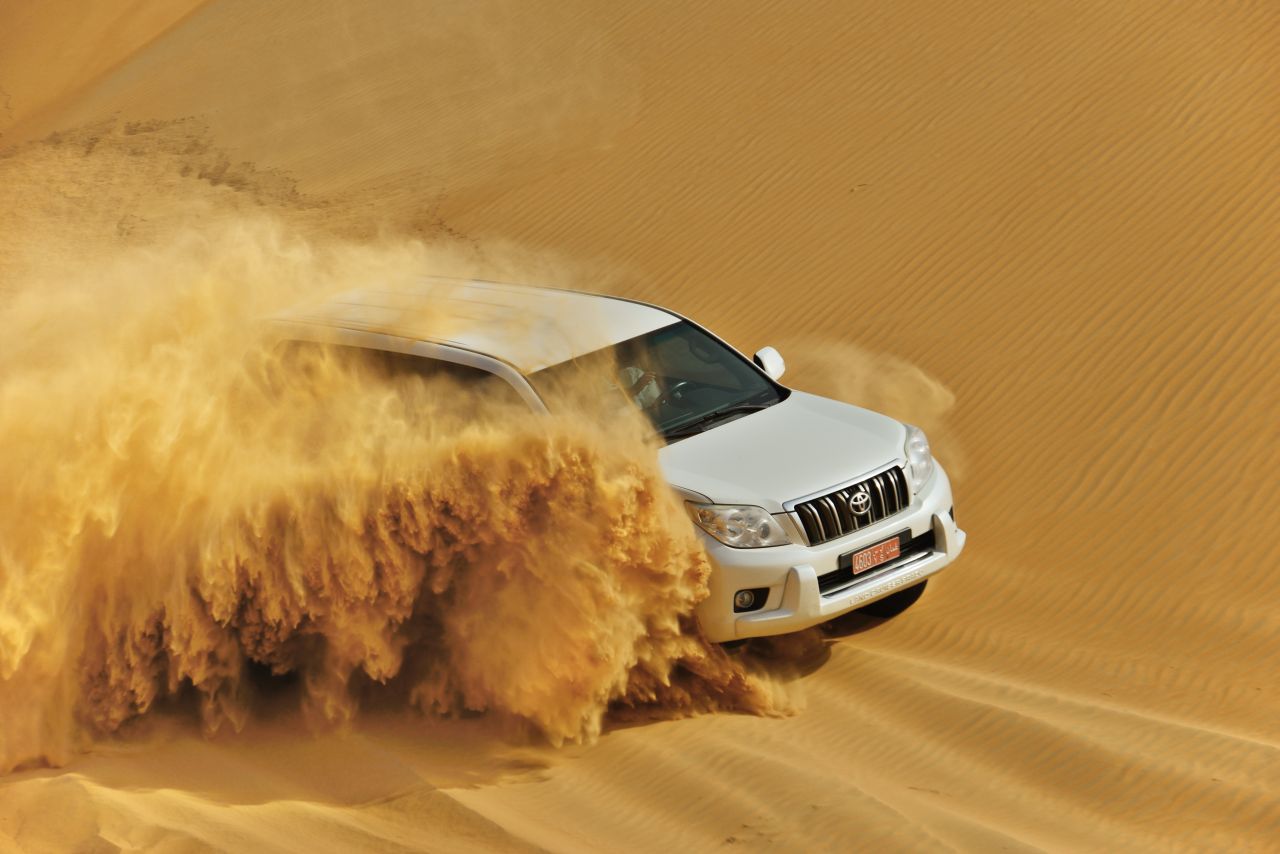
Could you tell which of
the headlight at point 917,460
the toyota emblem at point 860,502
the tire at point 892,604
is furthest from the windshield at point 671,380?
the tire at point 892,604

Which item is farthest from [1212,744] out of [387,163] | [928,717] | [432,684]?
[387,163]

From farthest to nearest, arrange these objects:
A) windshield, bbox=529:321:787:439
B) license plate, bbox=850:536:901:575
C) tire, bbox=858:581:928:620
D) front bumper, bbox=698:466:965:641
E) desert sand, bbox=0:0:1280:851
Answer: tire, bbox=858:581:928:620, windshield, bbox=529:321:787:439, license plate, bbox=850:536:901:575, front bumper, bbox=698:466:965:641, desert sand, bbox=0:0:1280:851

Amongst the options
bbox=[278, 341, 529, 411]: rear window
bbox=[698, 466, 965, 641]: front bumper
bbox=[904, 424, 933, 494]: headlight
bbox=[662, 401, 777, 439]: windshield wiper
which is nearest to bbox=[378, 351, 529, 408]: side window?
bbox=[278, 341, 529, 411]: rear window

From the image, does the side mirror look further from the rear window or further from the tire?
the rear window

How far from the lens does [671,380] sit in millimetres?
7266

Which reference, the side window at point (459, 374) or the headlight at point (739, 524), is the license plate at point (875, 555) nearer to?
the headlight at point (739, 524)

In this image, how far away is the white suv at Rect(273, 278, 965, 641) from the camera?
6203 millimetres

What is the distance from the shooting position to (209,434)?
257 inches

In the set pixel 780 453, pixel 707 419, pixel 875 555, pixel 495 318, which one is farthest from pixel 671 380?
pixel 875 555

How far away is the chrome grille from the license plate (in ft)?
0.39

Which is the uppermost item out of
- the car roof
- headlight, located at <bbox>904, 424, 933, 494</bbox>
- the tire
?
the car roof

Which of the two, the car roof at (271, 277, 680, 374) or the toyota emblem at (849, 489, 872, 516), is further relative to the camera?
the car roof at (271, 277, 680, 374)

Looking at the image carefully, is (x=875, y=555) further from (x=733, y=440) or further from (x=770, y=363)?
(x=770, y=363)

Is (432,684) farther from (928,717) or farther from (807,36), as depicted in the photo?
(807,36)
